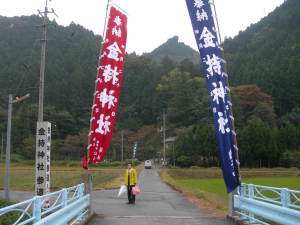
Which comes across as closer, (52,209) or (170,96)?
(52,209)

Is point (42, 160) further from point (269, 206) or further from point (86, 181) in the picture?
point (269, 206)

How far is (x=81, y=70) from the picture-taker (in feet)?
346

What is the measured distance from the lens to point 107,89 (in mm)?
10336

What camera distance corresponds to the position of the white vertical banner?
11.6 metres

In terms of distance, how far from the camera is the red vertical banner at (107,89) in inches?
402

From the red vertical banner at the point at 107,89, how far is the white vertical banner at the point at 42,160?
6.41 feet

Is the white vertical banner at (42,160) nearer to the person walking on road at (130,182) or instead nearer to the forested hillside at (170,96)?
the person walking on road at (130,182)

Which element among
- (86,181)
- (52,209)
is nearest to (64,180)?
→ (86,181)

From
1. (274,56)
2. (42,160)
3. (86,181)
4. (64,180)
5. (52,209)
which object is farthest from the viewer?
(274,56)

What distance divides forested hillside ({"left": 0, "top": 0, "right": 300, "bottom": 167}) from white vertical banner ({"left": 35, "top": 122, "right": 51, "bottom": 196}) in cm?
4928

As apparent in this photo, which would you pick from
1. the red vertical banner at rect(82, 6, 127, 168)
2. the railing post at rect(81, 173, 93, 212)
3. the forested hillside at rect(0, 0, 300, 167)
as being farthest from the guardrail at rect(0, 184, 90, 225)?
the forested hillside at rect(0, 0, 300, 167)

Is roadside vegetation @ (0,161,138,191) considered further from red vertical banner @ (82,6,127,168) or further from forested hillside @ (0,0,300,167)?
forested hillside @ (0,0,300,167)

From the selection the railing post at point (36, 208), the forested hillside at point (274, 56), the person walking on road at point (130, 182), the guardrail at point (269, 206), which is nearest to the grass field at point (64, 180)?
the person walking on road at point (130, 182)

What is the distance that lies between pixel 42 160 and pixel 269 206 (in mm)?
7226
